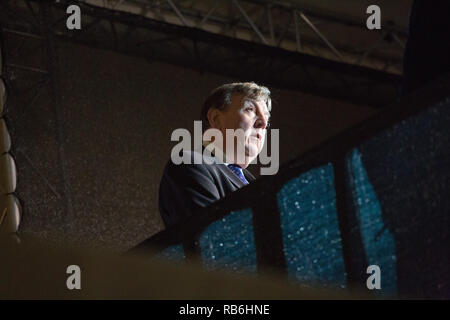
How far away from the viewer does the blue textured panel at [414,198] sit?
2.13ft

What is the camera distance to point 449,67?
3.13ft

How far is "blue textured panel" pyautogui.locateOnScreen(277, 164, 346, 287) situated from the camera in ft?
2.40

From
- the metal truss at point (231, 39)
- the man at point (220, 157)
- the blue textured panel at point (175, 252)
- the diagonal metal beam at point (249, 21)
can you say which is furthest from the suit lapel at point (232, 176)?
the diagonal metal beam at point (249, 21)

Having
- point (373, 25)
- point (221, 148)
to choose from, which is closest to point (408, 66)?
point (221, 148)

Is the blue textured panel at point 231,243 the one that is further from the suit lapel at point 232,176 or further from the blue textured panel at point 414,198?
the suit lapel at point 232,176

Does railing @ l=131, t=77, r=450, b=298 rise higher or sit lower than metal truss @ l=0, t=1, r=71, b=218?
lower

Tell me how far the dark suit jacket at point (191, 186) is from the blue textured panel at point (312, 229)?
17.3 inches

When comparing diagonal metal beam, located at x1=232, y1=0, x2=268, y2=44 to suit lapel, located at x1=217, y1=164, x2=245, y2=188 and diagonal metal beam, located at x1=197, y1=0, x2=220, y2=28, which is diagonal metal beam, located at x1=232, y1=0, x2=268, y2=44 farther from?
suit lapel, located at x1=217, y1=164, x2=245, y2=188

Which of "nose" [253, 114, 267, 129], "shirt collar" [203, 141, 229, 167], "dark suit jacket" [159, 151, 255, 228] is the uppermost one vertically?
"nose" [253, 114, 267, 129]

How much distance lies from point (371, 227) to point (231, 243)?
0.17 metres

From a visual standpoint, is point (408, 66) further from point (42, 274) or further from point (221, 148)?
point (42, 274)

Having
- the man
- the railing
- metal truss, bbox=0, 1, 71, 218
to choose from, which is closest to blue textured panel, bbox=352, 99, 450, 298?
the railing

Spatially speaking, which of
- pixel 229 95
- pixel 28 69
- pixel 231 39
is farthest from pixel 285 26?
pixel 229 95

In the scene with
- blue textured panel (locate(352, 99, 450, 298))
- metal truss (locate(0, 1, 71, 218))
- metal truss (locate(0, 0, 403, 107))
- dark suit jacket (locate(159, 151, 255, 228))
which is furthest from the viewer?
metal truss (locate(0, 0, 403, 107))
